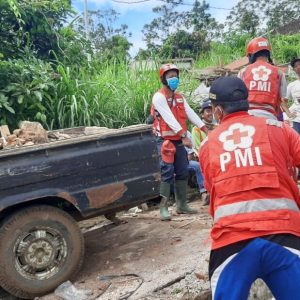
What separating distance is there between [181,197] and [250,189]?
3.72m

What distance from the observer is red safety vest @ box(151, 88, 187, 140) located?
18.5 feet

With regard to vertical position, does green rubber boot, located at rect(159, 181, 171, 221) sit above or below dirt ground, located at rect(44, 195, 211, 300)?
above

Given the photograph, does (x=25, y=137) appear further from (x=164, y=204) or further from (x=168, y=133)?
(x=164, y=204)

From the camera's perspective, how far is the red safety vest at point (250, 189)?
224cm

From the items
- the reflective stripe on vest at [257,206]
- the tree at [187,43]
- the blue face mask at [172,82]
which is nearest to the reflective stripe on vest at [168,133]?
the blue face mask at [172,82]

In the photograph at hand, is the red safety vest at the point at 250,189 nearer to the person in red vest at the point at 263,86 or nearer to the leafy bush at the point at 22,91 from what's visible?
the person in red vest at the point at 263,86

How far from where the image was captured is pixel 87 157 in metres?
4.15

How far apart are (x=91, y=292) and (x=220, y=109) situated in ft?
7.07

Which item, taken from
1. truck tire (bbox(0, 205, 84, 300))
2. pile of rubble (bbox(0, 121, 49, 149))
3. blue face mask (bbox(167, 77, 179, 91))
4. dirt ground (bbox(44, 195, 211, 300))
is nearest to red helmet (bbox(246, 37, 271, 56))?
blue face mask (bbox(167, 77, 179, 91))

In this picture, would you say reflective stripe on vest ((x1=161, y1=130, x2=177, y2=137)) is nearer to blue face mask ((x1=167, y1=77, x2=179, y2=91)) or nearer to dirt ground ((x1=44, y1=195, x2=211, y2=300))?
blue face mask ((x1=167, y1=77, x2=179, y2=91))

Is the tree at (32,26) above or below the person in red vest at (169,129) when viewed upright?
above

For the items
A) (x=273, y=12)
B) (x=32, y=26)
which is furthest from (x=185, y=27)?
(x=32, y=26)

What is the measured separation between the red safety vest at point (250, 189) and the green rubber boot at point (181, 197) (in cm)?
355

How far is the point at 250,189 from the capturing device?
2.27 meters
